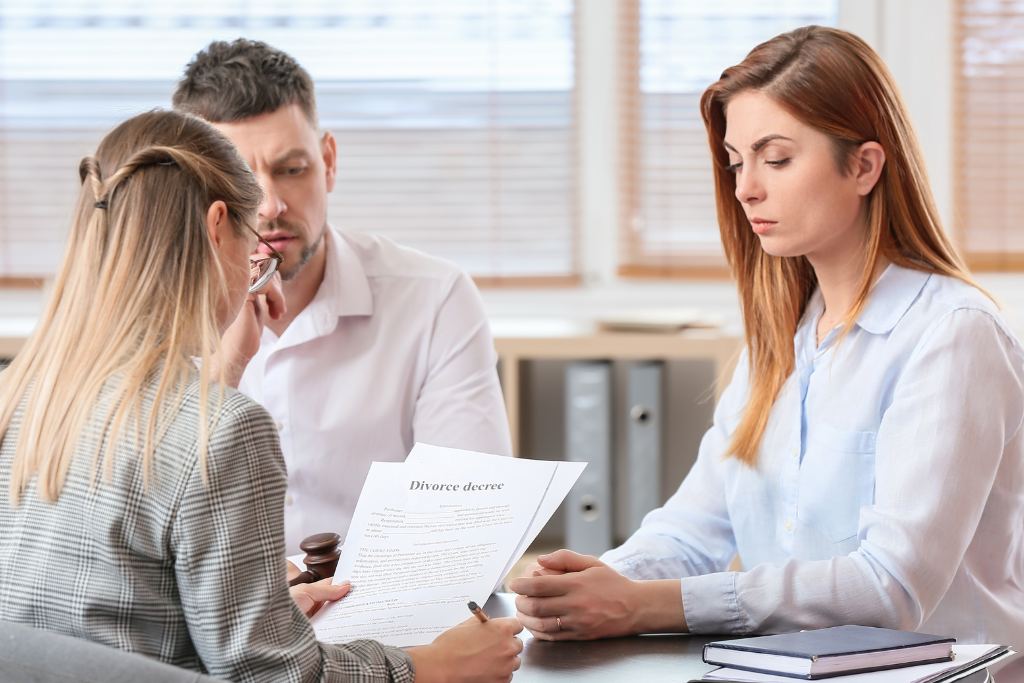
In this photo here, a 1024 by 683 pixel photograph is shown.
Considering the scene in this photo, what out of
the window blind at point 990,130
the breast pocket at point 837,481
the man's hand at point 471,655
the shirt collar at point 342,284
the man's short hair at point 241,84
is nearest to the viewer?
the man's hand at point 471,655

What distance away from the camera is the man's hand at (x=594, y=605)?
0.99 meters

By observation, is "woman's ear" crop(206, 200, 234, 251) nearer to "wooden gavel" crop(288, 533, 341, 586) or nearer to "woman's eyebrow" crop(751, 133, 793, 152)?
"wooden gavel" crop(288, 533, 341, 586)

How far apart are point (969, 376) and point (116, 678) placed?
0.91m

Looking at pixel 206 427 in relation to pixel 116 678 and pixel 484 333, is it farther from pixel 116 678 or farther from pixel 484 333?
pixel 484 333

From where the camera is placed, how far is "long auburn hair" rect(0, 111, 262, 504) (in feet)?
2.42

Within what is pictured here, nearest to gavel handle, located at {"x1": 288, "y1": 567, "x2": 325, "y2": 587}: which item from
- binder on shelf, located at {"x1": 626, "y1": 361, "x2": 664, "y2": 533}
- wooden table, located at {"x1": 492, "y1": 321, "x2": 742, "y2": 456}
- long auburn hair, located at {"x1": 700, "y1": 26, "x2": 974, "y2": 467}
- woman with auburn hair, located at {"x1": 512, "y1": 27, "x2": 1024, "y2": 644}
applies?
woman with auburn hair, located at {"x1": 512, "y1": 27, "x2": 1024, "y2": 644}

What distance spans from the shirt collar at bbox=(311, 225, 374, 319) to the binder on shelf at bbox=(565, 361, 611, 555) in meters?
0.78

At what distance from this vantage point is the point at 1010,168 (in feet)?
8.22

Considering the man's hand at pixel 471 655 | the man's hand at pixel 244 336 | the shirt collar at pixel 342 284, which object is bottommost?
the man's hand at pixel 471 655

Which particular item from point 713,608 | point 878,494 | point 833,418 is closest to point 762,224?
point 833,418

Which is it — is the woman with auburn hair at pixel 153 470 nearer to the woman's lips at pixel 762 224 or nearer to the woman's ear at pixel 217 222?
the woman's ear at pixel 217 222

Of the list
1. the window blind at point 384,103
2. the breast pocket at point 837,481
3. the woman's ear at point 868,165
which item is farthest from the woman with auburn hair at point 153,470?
the window blind at point 384,103

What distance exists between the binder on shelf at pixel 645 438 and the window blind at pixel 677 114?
45cm

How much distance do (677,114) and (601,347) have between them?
76 centimetres
